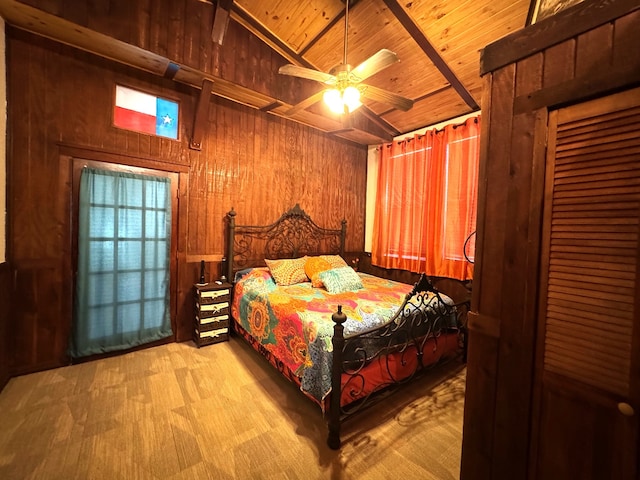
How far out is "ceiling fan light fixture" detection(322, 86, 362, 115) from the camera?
196 centimetres

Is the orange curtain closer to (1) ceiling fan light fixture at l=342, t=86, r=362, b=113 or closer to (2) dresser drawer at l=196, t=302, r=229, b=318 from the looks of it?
(1) ceiling fan light fixture at l=342, t=86, r=362, b=113

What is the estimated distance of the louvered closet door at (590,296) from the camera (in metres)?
0.73

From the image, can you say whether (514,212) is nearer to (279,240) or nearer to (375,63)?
(375,63)

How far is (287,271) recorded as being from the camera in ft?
10.0

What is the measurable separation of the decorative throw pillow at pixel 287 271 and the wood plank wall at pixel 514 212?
2162 millimetres

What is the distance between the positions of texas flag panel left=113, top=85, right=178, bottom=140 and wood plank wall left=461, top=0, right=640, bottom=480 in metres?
2.91

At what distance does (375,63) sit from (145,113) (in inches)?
91.7

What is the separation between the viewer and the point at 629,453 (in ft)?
2.38

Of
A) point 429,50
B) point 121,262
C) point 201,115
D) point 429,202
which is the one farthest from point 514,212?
point 121,262

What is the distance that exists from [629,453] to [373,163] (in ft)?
13.4

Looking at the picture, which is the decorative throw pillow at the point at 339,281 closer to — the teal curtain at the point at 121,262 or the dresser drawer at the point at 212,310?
the dresser drawer at the point at 212,310

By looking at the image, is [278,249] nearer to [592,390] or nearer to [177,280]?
[177,280]

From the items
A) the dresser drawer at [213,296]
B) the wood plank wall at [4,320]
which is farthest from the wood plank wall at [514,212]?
the wood plank wall at [4,320]

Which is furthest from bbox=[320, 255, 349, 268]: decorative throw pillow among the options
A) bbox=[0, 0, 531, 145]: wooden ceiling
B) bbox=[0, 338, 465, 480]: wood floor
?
bbox=[0, 0, 531, 145]: wooden ceiling
